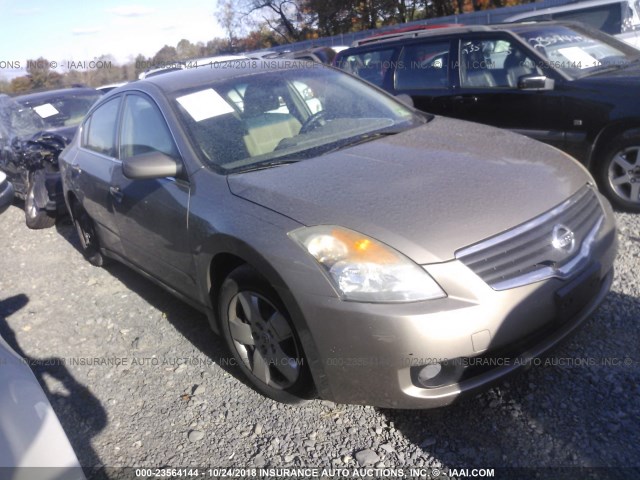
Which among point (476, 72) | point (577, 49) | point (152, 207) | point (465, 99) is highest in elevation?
point (577, 49)

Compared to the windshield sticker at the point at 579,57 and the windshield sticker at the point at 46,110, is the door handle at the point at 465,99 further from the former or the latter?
the windshield sticker at the point at 46,110

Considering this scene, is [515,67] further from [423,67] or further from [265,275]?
[265,275]

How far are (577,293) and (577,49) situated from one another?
3659 mm

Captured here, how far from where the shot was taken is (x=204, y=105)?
340 cm

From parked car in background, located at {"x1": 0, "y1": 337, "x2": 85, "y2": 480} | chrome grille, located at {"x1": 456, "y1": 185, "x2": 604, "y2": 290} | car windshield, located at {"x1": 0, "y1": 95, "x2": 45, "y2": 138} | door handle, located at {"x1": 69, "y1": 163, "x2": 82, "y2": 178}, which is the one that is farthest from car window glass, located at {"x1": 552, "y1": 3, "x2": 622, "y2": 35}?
parked car in background, located at {"x1": 0, "y1": 337, "x2": 85, "y2": 480}

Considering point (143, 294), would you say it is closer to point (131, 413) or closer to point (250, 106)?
point (131, 413)

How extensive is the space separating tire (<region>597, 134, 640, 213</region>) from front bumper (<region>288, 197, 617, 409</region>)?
2.50 meters

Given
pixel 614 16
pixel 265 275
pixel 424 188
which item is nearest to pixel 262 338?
pixel 265 275

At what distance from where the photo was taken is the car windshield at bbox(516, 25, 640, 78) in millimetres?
5062

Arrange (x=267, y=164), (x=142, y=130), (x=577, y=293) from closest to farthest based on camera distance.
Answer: (x=577, y=293), (x=267, y=164), (x=142, y=130)

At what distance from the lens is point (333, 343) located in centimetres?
231

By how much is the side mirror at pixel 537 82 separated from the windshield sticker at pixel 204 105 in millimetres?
2869

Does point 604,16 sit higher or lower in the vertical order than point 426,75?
higher

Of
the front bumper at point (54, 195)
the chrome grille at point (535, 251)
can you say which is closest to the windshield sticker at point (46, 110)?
the front bumper at point (54, 195)
